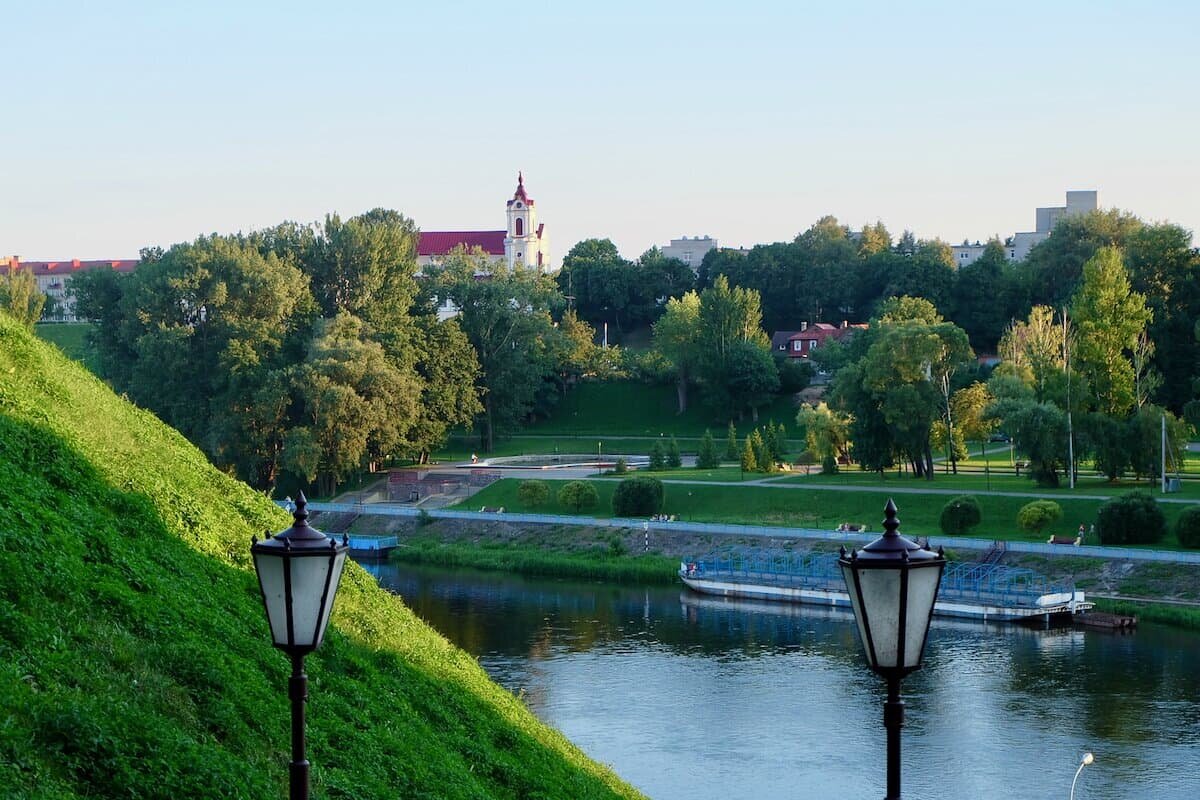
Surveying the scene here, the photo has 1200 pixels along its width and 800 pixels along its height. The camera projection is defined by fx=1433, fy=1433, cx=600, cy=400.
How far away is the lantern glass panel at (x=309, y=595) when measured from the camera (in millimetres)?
6266

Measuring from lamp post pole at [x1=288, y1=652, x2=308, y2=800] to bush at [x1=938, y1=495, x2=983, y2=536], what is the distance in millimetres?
43262

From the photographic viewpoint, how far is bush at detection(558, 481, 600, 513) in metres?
57.2

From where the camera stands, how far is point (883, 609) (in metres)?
5.50

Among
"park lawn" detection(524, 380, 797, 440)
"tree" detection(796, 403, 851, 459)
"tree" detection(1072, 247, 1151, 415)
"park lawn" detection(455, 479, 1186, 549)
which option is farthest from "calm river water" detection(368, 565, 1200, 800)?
"park lawn" detection(524, 380, 797, 440)

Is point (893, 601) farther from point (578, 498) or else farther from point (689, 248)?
point (689, 248)

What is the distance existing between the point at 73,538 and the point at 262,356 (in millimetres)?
55175

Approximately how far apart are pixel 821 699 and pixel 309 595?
26.5 meters

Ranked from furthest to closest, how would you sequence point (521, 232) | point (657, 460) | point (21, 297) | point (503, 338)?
point (521, 232) < point (503, 338) < point (21, 297) < point (657, 460)

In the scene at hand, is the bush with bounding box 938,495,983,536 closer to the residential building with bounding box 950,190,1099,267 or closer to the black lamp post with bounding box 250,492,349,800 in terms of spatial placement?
the black lamp post with bounding box 250,492,349,800

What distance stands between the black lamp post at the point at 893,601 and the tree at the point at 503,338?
225 ft

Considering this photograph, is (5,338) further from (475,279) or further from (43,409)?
(475,279)

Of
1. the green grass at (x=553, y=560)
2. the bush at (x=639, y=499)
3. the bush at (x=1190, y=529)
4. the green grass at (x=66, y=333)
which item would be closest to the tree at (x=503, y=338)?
the green grass at (x=553, y=560)

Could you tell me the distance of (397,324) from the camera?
70.1 m

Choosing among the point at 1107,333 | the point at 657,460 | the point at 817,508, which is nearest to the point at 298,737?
the point at 817,508
